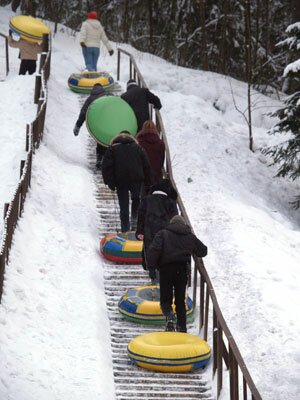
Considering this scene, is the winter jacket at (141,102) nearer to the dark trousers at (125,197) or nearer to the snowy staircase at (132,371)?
the dark trousers at (125,197)

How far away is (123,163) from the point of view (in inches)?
598

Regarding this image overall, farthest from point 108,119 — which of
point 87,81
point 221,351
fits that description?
point 221,351

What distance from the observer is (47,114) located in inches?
849

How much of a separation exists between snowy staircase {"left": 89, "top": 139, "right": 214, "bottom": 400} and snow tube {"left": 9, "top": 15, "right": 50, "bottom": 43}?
34.5 ft

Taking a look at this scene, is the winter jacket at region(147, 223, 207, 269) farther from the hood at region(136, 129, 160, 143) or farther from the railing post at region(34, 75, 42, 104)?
the railing post at region(34, 75, 42, 104)

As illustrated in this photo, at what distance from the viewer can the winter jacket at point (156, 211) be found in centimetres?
1309

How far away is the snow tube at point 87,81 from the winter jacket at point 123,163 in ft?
27.7

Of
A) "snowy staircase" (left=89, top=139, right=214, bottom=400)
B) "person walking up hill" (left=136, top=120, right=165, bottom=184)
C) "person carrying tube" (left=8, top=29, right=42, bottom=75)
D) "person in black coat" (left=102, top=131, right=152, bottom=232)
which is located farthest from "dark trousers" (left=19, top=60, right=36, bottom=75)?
"snowy staircase" (left=89, top=139, right=214, bottom=400)

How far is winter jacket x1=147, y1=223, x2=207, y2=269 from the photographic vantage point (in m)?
11.9

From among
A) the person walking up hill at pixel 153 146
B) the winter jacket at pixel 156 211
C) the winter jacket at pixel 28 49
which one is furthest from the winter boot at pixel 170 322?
the winter jacket at pixel 28 49

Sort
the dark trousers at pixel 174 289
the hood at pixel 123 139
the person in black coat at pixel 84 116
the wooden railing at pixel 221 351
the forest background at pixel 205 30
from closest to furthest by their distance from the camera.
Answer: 1. the wooden railing at pixel 221 351
2. the dark trousers at pixel 174 289
3. the hood at pixel 123 139
4. the person in black coat at pixel 84 116
5. the forest background at pixel 205 30

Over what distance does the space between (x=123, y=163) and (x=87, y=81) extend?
901 cm

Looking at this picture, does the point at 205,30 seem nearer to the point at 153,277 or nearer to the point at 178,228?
the point at 153,277

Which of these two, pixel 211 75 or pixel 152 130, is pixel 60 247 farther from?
pixel 211 75
